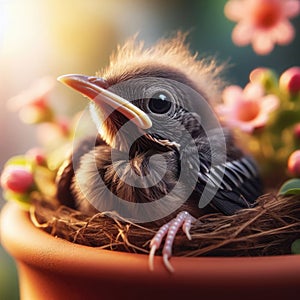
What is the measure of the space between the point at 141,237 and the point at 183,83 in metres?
0.23

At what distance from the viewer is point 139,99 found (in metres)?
0.72

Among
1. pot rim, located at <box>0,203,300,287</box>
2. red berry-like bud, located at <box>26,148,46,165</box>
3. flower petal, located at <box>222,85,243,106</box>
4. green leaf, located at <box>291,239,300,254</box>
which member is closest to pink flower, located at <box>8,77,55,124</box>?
red berry-like bud, located at <box>26,148,46,165</box>

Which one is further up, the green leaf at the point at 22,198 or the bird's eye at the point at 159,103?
the bird's eye at the point at 159,103

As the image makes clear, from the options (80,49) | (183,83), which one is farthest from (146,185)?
(80,49)

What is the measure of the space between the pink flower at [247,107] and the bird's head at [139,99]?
4.1 inches

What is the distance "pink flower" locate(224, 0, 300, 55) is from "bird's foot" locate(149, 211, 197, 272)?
0.52 meters

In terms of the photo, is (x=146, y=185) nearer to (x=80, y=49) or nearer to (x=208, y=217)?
(x=208, y=217)

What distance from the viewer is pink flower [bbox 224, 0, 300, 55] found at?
1.06m

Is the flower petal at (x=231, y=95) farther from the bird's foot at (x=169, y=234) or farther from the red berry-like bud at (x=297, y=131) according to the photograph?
the bird's foot at (x=169, y=234)

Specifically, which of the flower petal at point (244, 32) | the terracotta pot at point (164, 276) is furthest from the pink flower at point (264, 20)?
the terracotta pot at point (164, 276)

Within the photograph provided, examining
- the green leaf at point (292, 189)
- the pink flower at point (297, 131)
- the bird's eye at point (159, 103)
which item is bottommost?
the green leaf at point (292, 189)

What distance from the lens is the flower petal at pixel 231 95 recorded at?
0.96m

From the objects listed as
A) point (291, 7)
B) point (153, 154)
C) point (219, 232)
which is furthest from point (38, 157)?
point (291, 7)

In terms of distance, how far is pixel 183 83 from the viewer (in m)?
0.78
